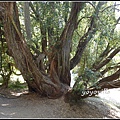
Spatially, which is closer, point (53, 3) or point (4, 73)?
point (53, 3)

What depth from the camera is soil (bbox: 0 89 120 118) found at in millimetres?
3378

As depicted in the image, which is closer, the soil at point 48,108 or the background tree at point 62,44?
the soil at point 48,108

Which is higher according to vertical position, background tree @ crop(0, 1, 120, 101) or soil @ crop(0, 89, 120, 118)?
background tree @ crop(0, 1, 120, 101)

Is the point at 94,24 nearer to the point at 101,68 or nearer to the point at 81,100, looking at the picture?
the point at 101,68

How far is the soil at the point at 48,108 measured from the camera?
133 inches

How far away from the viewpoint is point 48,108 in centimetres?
371

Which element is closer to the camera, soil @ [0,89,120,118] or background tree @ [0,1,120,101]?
soil @ [0,89,120,118]

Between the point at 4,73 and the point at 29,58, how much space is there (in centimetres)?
199

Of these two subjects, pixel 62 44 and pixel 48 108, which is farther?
pixel 62 44

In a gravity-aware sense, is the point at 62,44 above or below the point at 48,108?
above

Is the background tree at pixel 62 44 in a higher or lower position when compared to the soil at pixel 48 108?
higher

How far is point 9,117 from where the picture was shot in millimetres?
3023

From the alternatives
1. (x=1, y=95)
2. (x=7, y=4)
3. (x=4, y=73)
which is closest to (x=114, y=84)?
(x=7, y=4)

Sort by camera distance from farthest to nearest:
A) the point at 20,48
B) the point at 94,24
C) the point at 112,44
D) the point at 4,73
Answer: the point at 4,73 → the point at 112,44 → the point at 94,24 → the point at 20,48
